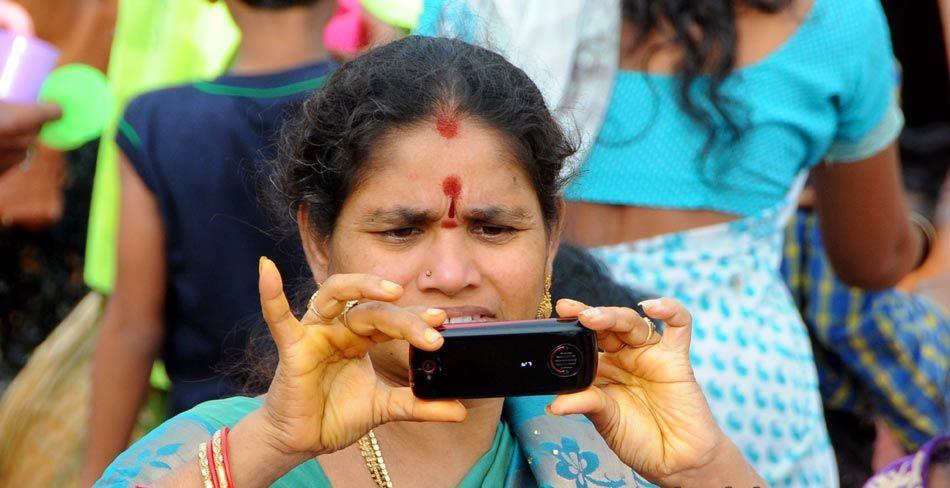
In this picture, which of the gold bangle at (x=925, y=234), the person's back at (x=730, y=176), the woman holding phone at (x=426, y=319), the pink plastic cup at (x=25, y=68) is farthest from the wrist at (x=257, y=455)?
the gold bangle at (x=925, y=234)

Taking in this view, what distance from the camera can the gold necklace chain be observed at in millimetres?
2389

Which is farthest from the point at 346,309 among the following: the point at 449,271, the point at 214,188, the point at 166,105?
the point at 166,105

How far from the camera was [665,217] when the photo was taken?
3.47 m

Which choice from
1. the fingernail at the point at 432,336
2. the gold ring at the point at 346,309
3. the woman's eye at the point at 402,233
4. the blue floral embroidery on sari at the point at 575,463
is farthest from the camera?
the blue floral embroidery on sari at the point at 575,463

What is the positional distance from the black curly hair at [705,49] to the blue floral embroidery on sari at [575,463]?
3.64ft

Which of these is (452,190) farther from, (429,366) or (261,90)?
(261,90)

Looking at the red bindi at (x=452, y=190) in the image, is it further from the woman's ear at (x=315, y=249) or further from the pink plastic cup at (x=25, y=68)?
the pink plastic cup at (x=25, y=68)

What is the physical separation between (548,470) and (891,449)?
2486 mm

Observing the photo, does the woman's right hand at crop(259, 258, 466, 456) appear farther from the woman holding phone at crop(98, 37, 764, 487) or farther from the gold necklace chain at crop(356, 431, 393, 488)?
the gold necklace chain at crop(356, 431, 393, 488)

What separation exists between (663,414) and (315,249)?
0.67m

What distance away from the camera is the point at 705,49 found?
3377mm

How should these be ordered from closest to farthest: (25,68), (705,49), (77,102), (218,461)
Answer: (218,461) → (705,49) → (25,68) → (77,102)

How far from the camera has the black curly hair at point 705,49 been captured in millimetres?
3365

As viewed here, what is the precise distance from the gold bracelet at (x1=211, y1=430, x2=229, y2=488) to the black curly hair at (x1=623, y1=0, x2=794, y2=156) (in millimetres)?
1585
